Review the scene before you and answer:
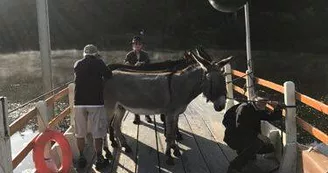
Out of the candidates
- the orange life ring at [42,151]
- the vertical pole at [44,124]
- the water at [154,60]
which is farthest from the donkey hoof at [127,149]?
the water at [154,60]

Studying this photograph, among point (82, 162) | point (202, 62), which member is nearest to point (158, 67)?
point (202, 62)

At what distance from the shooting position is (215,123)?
1066cm

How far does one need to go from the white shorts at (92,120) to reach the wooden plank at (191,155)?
4.54 feet

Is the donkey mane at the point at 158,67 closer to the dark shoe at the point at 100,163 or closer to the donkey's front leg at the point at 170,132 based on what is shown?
the donkey's front leg at the point at 170,132

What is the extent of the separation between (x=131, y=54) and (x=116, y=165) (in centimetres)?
285

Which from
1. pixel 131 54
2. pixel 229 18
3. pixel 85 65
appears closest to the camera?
pixel 85 65

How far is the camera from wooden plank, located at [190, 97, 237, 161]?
8438 mm

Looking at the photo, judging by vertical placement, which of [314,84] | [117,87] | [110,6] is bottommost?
[314,84]

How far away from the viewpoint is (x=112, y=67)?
326 inches

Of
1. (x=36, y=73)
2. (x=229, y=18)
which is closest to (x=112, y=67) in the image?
(x=36, y=73)

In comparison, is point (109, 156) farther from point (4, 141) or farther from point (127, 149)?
point (4, 141)

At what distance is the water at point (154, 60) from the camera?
18844 mm

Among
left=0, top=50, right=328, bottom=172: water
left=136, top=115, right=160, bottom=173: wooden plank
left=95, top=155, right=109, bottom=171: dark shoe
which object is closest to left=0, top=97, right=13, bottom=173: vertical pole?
left=95, top=155, right=109, bottom=171: dark shoe

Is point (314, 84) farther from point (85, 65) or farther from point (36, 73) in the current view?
→ point (85, 65)
